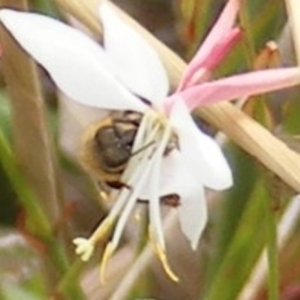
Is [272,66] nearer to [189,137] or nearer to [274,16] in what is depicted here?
[189,137]

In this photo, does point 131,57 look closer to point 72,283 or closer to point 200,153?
point 200,153

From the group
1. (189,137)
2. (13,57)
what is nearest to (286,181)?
(189,137)

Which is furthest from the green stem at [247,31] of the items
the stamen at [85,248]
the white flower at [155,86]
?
the stamen at [85,248]

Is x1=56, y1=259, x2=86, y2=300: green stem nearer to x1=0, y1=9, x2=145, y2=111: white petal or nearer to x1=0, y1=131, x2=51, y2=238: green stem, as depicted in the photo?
x1=0, y1=131, x2=51, y2=238: green stem

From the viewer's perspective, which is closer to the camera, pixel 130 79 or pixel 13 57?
pixel 130 79

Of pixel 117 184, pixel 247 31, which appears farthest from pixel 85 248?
pixel 247 31

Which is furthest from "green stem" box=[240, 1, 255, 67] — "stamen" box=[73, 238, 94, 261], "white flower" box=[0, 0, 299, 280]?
"stamen" box=[73, 238, 94, 261]

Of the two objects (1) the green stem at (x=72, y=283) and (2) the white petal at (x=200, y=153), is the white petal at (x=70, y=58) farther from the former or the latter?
(1) the green stem at (x=72, y=283)
